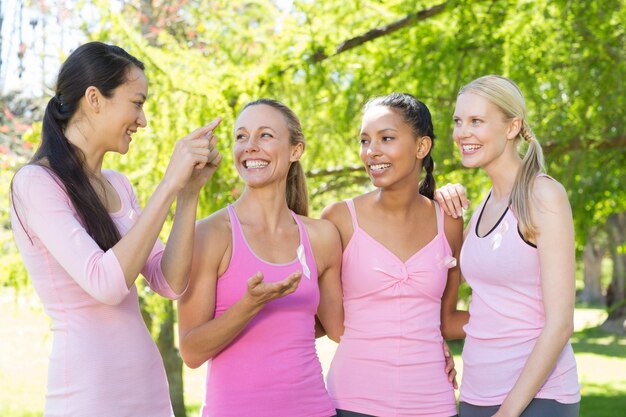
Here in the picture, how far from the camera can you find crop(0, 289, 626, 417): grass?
33.9ft

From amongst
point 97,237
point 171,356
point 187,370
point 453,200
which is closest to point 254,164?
point 97,237

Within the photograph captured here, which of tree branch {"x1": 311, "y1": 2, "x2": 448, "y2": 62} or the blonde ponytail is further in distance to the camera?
tree branch {"x1": 311, "y1": 2, "x2": 448, "y2": 62}

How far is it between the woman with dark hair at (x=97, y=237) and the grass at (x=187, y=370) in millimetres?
4222

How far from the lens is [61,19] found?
8461 millimetres

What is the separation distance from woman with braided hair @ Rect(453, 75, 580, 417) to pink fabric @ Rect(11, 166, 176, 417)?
3.61ft

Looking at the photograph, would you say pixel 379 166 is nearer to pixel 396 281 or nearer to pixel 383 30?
pixel 396 281

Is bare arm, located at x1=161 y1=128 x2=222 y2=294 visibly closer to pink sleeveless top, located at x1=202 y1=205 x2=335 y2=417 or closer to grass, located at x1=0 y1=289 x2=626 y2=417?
pink sleeveless top, located at x1=202 y1=205 x2=335 y2=417

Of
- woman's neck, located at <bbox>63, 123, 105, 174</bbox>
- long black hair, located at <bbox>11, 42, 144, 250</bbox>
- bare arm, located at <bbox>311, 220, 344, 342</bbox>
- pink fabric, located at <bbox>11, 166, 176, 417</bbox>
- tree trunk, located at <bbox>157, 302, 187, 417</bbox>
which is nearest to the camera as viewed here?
pink fabric, located at <bbox>11, 166, 176, 417</bbox>

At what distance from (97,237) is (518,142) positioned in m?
1.49

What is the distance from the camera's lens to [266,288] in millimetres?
2445

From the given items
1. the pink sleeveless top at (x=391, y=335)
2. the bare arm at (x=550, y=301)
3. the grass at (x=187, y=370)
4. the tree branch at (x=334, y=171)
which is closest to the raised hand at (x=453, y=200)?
the pink sleeveless top at (x=391, y=335)

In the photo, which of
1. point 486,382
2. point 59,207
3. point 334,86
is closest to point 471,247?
point 486,382

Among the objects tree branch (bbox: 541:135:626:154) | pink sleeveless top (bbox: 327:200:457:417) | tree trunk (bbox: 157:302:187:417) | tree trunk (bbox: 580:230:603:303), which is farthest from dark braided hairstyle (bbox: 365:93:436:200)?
tree trunk (bbox: 580:230:603:303)

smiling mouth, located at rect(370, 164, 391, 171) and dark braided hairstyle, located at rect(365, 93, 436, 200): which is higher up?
dark braided hairstyle, located at rect(365, 93, 436, 200)
